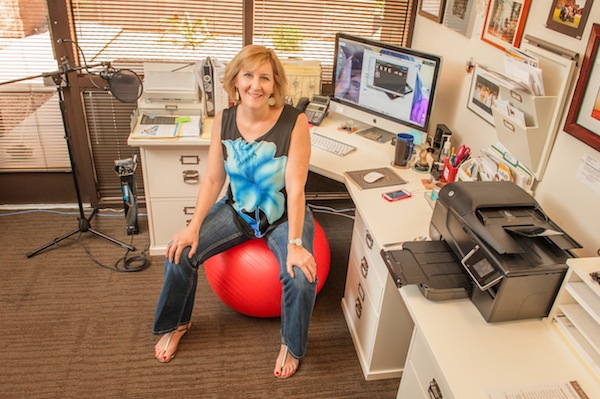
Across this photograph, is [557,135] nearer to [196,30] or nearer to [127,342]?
[127,342]

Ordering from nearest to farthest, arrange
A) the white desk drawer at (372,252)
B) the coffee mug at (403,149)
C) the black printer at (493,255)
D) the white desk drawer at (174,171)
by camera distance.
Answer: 1. the black printer at (493,255)
2. the white desk drawer at (372,252)
3. the coffee mug at (403,149)
4. the white desk drawer at (174,171)

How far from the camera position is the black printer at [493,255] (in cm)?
144

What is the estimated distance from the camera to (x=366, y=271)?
2.16 m

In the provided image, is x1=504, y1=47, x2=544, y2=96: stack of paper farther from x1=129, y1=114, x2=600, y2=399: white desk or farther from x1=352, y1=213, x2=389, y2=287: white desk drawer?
x1=352, y1=213, x2=389, y2=287: white desk drawer

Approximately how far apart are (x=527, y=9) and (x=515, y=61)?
270mm

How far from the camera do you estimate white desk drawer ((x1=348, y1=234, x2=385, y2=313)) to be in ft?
6.64

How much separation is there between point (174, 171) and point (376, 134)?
3.72 ft

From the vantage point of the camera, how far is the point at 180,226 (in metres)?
2.89

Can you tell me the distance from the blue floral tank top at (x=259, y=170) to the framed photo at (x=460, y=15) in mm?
986

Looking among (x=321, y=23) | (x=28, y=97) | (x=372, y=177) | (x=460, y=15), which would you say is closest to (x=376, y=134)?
(x=372, y=177)

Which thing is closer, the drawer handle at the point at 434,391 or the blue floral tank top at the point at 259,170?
the drawer handle at the point at 434,391

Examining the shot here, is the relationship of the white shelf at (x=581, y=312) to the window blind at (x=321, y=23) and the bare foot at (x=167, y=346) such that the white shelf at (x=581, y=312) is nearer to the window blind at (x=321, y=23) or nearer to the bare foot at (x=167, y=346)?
the bare foot at (x=167, y=346)

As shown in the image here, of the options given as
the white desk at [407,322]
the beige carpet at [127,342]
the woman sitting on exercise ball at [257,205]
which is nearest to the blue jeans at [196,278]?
the woman sitting on exercise ball at [257,205]

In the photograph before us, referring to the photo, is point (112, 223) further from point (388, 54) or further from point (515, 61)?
point (515, 61)
